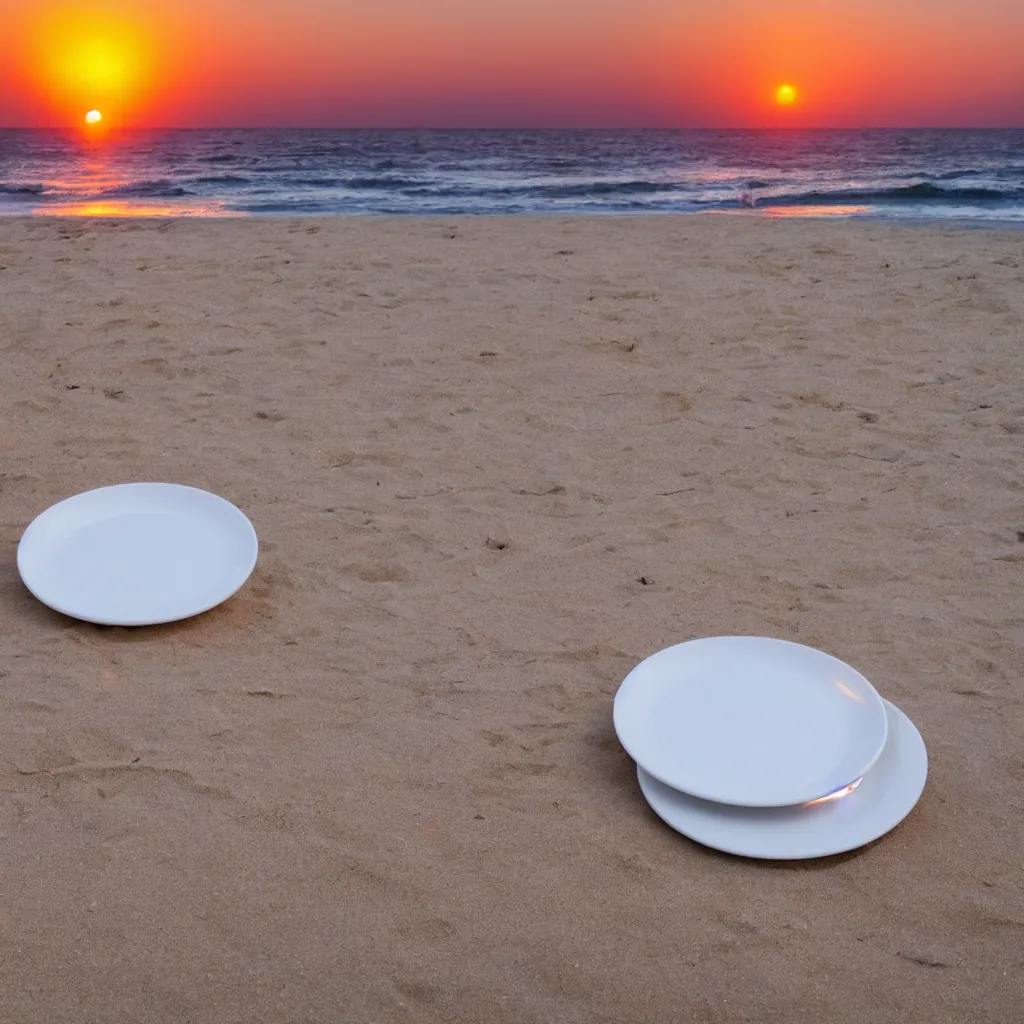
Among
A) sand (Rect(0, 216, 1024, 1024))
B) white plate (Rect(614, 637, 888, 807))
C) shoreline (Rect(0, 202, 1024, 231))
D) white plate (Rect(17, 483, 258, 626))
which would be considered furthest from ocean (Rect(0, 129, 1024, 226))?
white plate (Rect(614, 637, 888, 807))

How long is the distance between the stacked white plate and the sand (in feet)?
0.21

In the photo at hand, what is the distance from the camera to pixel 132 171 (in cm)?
2088

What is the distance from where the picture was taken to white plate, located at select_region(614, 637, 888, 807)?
1.83m

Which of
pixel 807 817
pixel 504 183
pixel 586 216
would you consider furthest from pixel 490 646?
pixel 504 183

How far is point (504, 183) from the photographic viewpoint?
706 inches

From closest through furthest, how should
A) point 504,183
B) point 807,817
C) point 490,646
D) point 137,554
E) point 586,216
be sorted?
point 807,817 → point 490,646 → point 137,554 → point 586,216 → point 504,183

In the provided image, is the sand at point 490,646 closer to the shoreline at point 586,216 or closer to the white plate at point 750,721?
the white plate at point 750,721

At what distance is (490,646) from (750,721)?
772mm

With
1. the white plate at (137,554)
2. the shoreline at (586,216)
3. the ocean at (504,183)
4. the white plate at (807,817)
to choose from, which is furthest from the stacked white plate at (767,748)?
the ocean at (504,183)

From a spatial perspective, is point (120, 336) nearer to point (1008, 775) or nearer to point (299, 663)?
point (299, 663)

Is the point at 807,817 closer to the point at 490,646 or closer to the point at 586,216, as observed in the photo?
the point at 490,646

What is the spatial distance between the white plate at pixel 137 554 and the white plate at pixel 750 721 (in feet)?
3.93

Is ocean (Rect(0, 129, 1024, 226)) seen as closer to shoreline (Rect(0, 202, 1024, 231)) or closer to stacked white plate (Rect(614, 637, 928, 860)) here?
shoreline (Rect(0, 202, 1024, 231))

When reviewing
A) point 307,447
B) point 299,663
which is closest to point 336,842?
point 299,663
